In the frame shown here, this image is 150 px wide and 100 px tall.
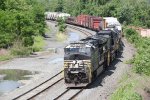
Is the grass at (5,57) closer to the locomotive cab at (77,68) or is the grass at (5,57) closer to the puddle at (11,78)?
the puddle at (11,78)

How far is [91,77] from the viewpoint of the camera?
29.2m

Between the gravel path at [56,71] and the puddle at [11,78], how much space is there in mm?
886

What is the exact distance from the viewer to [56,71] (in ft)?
121

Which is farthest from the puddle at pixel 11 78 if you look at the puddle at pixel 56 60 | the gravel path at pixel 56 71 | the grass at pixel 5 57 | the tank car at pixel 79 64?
the grass at pixel 5 57

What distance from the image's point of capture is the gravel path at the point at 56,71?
88.7 ft

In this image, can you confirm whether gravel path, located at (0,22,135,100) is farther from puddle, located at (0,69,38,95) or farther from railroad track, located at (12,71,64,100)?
puddle, located at (0,69,38,95)

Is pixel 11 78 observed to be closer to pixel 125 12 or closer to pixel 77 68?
pixel 77 68

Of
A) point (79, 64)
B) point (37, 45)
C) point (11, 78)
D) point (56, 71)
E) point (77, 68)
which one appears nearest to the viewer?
point (77, 68)

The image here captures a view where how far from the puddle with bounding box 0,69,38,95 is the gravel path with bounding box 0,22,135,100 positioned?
89cm

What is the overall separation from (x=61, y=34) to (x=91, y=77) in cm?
5111

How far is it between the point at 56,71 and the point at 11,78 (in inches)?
182

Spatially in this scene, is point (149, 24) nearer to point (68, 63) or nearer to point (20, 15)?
point (20, 15)

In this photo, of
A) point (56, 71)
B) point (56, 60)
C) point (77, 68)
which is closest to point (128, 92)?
point (77, 68)

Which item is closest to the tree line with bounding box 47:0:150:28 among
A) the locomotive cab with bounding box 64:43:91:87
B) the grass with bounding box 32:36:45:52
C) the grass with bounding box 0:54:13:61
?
the grass with bounding box 32:36:45:52
